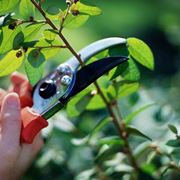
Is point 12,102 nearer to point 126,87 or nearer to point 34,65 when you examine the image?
point 34,65

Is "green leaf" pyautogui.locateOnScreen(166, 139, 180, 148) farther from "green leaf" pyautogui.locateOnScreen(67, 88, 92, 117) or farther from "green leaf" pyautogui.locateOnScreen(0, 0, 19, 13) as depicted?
"green leaf" pyautogui.locateOnScreen(0, 0, 19, 13)

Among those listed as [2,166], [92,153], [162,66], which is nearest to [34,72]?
[2,166]

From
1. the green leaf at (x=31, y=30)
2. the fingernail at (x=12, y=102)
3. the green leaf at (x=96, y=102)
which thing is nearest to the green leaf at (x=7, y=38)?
the green leaf at (x=31, y=30)

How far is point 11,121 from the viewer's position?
3.49 ft

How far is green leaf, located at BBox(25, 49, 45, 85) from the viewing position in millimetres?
1007

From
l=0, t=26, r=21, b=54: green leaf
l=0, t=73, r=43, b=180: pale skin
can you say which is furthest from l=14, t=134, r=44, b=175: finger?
l=0, t=26, r=21, b=54: green leaf

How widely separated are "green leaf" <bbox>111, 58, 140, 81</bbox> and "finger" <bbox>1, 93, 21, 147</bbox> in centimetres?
18

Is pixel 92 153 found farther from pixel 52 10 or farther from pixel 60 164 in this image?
pixel 52 10

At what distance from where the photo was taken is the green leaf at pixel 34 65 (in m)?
1.01

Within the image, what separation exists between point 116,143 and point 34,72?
0.27 m

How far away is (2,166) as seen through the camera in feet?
3.46

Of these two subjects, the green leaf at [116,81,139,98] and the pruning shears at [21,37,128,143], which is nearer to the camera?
the pruning shears at [21,37,128,143]

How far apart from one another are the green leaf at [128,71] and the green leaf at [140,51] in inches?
0.6

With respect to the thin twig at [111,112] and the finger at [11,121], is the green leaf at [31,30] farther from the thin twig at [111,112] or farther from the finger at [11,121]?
the finger at [11,121]
